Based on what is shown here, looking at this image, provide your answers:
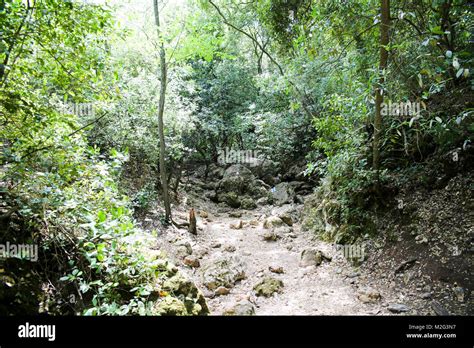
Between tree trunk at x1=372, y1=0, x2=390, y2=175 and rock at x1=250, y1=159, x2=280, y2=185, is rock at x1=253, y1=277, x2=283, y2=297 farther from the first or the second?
rock at x1=250, y1=159, x2=280, y2=185

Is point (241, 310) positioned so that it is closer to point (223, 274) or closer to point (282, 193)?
point (223, 274)

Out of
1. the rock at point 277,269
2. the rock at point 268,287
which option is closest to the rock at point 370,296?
the rock at point 268,287

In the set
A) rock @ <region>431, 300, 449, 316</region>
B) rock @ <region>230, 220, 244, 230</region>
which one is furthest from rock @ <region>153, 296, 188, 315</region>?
rock @ <region>230, 220, 244, 230</region>

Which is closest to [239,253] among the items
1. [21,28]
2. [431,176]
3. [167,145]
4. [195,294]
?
[195,294]

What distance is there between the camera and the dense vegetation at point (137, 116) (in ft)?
8.65

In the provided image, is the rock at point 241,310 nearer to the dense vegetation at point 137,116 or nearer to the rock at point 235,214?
the dense vegetation at point 137,116

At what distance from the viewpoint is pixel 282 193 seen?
11.9 metres

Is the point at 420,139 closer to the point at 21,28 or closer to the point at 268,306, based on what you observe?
the point at 268,306

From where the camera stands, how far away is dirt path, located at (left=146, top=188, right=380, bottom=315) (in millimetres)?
4426

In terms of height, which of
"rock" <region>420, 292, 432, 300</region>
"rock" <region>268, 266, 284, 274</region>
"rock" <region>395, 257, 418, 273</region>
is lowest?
"rock" <region>268, 266, 284, 274</region>

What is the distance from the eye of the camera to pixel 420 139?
5.09m

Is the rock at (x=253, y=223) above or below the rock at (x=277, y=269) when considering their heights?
above

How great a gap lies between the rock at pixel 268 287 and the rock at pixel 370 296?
1.45 m

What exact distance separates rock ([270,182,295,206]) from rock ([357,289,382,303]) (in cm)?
695
